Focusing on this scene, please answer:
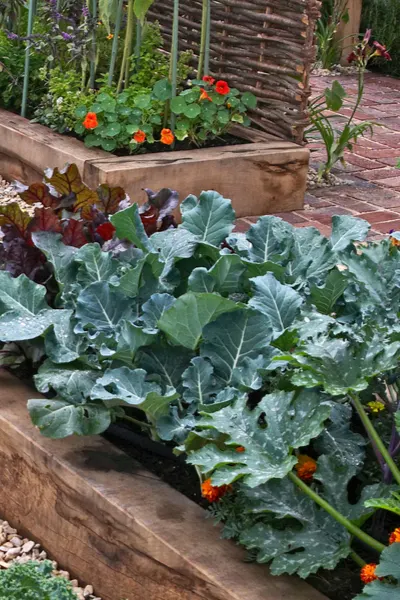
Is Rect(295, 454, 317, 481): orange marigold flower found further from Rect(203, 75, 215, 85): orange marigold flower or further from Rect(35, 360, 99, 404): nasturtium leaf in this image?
Rect(203, 75, 215, 85): orange marigold flower

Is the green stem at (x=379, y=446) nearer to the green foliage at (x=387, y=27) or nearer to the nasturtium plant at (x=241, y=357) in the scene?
the nasturtium plant at (x=241, y=357)

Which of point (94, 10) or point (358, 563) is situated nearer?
point (358, 563)

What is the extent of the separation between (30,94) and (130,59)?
844 mm

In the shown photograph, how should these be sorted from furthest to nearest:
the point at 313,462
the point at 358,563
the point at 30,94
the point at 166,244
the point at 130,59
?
the point at 30,94 < the point at 130,59 < the point at 166,244 < the point at 313,462 < the point at 358,563

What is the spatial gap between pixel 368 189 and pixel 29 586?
445 centimetres

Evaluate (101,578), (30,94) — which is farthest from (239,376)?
(30,94)

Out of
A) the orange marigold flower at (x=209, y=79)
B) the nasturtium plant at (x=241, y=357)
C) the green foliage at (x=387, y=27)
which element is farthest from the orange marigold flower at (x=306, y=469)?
the green foliage at (x=387, y=27)

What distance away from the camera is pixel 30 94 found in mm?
6207

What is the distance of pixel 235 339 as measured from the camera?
2426mm

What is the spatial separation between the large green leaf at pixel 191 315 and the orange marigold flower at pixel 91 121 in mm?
3029

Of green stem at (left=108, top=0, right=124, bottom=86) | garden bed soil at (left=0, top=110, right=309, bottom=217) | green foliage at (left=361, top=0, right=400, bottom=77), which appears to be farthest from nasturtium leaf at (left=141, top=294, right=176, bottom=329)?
green foliage at (left=361, top=0, right=400, bottom=77)

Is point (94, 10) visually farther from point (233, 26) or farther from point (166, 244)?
point (166, 244)

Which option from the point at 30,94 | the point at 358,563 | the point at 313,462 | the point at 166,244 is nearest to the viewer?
the point at 358,563

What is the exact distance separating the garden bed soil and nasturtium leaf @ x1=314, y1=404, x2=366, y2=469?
110 inches
